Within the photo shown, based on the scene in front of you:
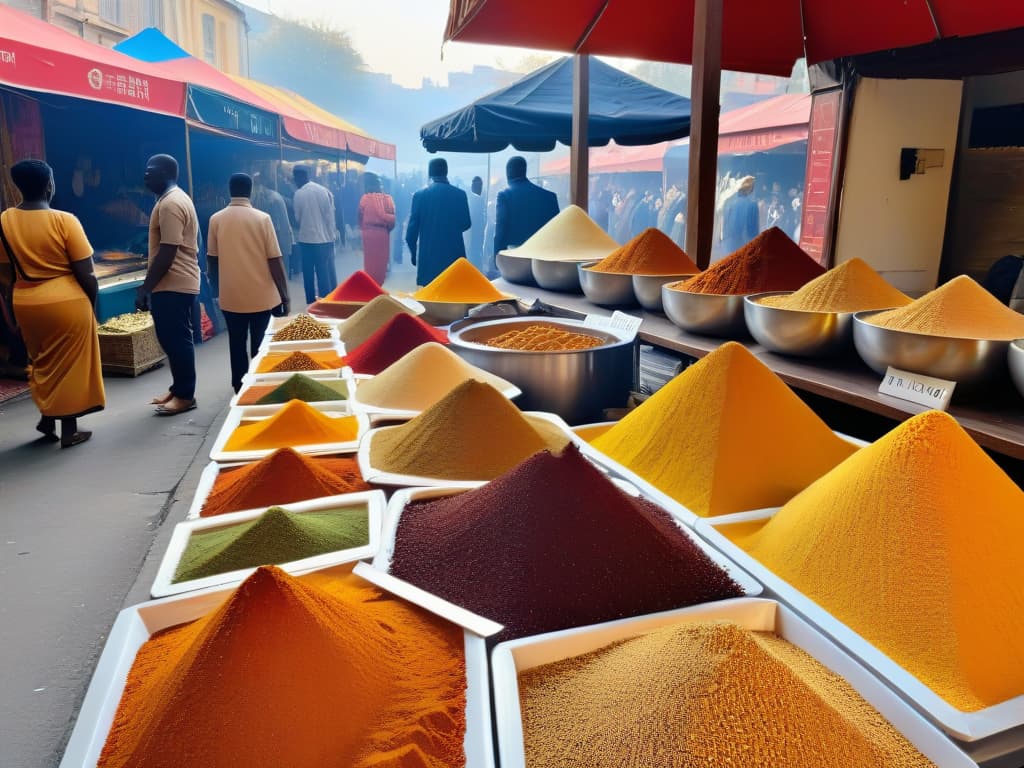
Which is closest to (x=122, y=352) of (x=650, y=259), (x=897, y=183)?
(x=650, y=259)

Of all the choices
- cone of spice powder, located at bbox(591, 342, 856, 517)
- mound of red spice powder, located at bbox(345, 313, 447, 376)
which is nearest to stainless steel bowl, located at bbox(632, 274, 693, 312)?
mound of red spice powder, located at bbox(345, 313, 447, 376)

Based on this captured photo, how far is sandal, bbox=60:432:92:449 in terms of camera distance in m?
2.95

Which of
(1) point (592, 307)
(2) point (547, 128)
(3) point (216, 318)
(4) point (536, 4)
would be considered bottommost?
(3) point (216, 318)

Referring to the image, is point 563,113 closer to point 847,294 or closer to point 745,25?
point 745,25

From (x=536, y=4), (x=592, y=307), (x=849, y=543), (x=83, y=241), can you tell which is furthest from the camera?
(x=83, y=241)

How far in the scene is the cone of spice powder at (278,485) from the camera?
3.35ft

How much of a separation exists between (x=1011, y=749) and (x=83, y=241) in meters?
3.23

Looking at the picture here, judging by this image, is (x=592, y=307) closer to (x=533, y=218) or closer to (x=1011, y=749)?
(x=1011, y=749)

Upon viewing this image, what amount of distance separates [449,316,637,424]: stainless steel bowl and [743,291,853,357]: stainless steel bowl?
0.95ft

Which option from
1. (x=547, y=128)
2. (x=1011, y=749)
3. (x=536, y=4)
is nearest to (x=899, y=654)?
(x=1011, y=749)

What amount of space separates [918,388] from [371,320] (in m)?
1.54

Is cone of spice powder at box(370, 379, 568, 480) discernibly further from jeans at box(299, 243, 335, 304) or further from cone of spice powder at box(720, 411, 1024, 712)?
jeans at box(299, 243, 335, 304)

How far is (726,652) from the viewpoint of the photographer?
0.56 metres

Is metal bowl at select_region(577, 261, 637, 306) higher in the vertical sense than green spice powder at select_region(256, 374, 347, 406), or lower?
higher
